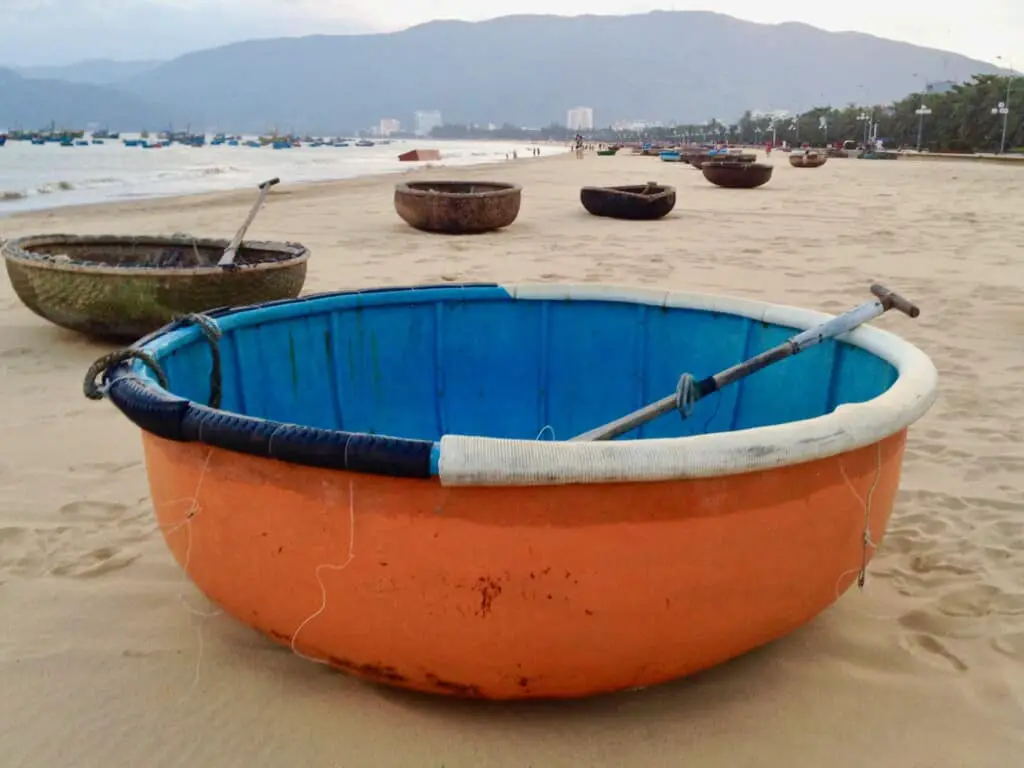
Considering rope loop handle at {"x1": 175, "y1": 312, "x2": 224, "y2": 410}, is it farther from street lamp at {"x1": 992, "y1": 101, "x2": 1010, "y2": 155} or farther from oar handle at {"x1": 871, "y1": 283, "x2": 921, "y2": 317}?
street lamp at {"x1": 992, "y1": 101, "x2": 1010, "y2": 155}

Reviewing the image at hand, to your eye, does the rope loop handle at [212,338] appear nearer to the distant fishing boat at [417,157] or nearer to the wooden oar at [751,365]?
the wooden oar at [751,365]

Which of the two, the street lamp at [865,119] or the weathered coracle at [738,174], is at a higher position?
the street lamp at [865,119]

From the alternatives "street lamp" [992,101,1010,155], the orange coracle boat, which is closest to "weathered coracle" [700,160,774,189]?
the orange coracle boat

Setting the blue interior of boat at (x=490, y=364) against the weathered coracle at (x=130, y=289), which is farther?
the weathered coracle at (x=130, y=289)

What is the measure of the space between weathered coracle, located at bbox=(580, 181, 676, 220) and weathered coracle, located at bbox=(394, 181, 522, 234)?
1.94 meters

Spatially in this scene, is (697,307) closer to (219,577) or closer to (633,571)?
(633,571)

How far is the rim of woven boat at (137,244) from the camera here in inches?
179

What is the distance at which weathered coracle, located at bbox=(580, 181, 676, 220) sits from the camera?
448 inches

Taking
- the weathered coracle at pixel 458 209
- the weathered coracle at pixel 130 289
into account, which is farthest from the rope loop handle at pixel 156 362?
the weathered coracle at pixel 458 209

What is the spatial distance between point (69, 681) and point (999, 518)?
2771 millimetres

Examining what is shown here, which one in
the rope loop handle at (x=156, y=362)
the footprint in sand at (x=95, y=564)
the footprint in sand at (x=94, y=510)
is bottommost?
the footprint in sand at (x=94, y=510)

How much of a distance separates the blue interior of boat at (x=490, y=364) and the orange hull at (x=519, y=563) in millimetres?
854

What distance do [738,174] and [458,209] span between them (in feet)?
33.2

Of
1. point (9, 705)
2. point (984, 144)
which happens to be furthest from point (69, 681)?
point (984, 144)
